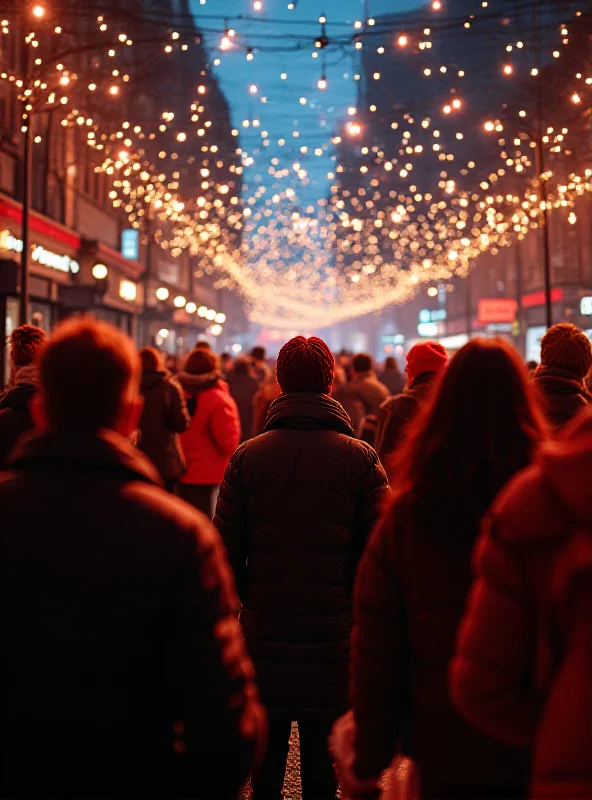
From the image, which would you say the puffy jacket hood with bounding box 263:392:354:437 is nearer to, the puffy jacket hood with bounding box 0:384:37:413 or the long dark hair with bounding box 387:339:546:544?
the long dark hair with bounding box 387:339:546:544

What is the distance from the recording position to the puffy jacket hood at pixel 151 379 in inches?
378

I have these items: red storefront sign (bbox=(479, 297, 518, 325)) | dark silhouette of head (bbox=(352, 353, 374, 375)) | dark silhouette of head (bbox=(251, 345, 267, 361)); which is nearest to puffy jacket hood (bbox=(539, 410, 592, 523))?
dark silhouette of head (bbox=(352, 353, 374, 375))

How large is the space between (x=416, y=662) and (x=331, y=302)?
96532 millimetres

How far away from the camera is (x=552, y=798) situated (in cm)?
179

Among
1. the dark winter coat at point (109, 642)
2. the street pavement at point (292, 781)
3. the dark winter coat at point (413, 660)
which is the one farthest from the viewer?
the street pavement at point (292, 781)

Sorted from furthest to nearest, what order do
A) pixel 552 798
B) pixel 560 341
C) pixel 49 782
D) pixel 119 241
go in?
pixel 119 241
pixel 560 341
pixel 49 782
pixel 552 798

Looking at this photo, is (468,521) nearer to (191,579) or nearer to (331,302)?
(191,579)

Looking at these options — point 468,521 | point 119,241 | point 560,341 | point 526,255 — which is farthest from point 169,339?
point 468,521

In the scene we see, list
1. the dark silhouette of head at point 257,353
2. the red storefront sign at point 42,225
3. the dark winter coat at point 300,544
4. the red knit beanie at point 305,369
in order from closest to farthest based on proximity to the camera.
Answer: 1. the dark winter coat at point 300,544
2. the red knit beanie at point 305,369
3. the dark silhouette of head at point 257,353
4. the red storefront sign at point 42,225

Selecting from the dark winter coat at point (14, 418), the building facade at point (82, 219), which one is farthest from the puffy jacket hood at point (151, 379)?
the building facade at point (82, 219)

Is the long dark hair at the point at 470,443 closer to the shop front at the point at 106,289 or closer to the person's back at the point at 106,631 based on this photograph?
the person's back at the point at 106,631

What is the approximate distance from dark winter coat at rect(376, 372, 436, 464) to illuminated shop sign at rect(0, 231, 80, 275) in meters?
14.8

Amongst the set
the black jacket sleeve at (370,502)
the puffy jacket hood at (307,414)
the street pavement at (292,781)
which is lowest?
the street pavement at (292,781)

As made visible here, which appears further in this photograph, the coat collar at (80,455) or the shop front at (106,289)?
the shop front at (106,289)
